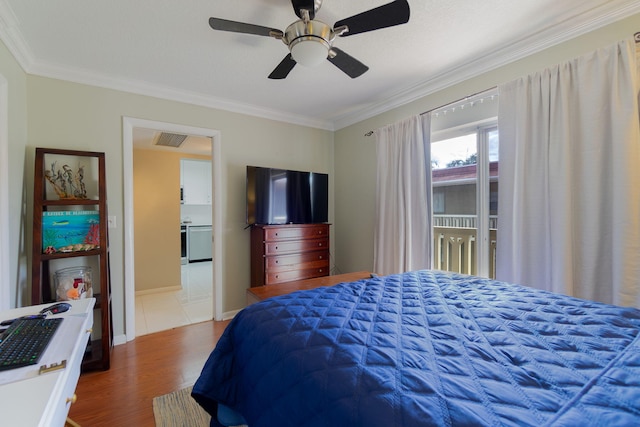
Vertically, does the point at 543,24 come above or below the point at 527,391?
above

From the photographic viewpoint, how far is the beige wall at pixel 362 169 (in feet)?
7.99

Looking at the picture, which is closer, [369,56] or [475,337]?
[475,337]

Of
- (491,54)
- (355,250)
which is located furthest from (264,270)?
(491,54)

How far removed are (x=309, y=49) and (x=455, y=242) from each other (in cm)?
235

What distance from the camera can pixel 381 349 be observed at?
2.91 feet

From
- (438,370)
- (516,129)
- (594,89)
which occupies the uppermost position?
(594,89)

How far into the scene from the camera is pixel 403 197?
3004mm

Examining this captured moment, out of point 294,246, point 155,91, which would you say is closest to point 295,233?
point 294,246

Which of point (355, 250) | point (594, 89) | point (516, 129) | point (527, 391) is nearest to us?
point (527, 391)

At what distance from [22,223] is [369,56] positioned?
3125mm

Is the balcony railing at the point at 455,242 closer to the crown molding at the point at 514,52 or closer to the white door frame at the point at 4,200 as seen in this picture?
the crown molding at the point at 514,52

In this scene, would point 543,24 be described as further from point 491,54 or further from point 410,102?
point 410,102

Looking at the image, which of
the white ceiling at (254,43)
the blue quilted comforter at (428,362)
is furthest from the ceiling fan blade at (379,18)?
the blue quilted comforter at (428,362)

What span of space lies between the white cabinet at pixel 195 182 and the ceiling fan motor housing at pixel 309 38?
576 centimetres
